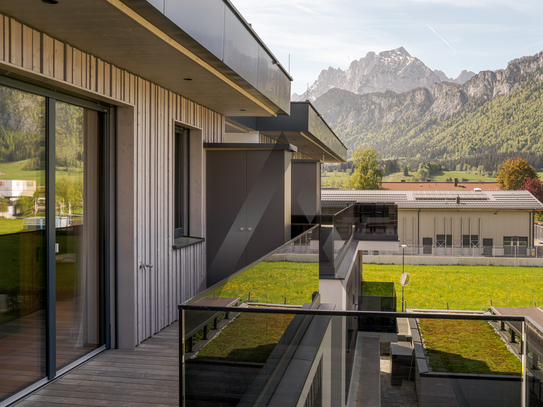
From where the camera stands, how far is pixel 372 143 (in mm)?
145125

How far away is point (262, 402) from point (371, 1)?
20274cm

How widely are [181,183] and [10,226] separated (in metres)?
3.48

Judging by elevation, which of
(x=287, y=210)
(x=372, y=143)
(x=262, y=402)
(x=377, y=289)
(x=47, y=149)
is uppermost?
(x=372, y=143)

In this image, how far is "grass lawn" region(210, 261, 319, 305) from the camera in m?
3.35

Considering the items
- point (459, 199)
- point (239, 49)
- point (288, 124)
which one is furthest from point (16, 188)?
point (459, 199)

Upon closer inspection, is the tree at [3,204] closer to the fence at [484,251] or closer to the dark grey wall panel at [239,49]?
the dark grey wall panel at [239,49]

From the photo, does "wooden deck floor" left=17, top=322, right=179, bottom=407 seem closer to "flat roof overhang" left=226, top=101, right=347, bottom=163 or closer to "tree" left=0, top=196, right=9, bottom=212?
"tree" left=0, top=196, right=9, bottom=212

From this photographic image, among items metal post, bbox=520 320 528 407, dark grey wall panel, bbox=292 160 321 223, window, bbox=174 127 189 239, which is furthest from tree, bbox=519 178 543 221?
metal post, bbox=520 320 528 407

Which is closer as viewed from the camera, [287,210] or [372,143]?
[287,210]

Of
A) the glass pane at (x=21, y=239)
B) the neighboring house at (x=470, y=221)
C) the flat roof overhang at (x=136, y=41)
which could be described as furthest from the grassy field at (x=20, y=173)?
the neighboring house at (x=470, y=221)

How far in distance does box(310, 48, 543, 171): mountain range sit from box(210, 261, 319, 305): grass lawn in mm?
118794

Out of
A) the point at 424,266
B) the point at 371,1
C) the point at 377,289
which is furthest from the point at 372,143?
the point at 377,289

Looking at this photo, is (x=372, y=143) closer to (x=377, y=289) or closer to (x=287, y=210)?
(x=377, y=289)

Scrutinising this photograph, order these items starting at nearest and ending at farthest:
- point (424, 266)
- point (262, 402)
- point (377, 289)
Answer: point (262, 402) → point (377, 289) → point (424, 266)
